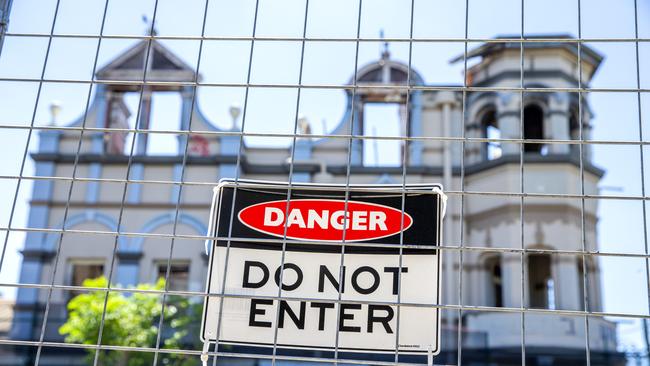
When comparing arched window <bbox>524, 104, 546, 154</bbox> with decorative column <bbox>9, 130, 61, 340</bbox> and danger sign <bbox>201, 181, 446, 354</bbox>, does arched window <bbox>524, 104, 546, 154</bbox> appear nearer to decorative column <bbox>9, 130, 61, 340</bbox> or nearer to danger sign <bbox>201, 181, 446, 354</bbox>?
decorative column <bbox>9, 130, 61, 340</bbox>

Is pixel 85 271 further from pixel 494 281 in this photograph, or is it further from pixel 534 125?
pixel 534 125

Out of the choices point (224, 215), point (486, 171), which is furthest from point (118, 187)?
point (224, 215)

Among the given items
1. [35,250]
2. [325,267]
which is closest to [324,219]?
[325,267]

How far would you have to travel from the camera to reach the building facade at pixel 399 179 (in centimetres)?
1683

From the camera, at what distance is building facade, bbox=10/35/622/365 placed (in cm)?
1683

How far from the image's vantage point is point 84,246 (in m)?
17.8

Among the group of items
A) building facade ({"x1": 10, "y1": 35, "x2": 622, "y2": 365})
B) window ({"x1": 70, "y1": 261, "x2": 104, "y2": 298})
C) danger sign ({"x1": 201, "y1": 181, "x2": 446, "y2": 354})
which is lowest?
danger sign ({"x1": 201, "y1": 181, "x2": 446, "y2": 354})

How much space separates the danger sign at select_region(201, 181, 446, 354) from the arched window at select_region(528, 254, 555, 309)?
14.3 meters

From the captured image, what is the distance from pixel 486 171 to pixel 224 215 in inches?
578

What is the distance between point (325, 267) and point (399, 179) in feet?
49.0

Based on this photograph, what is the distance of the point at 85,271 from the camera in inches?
704

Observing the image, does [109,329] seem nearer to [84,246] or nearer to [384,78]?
[84,246]

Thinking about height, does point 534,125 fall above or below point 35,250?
above

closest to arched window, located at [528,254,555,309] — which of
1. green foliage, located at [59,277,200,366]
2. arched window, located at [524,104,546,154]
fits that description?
arched window, located at [524,104,546,154]
